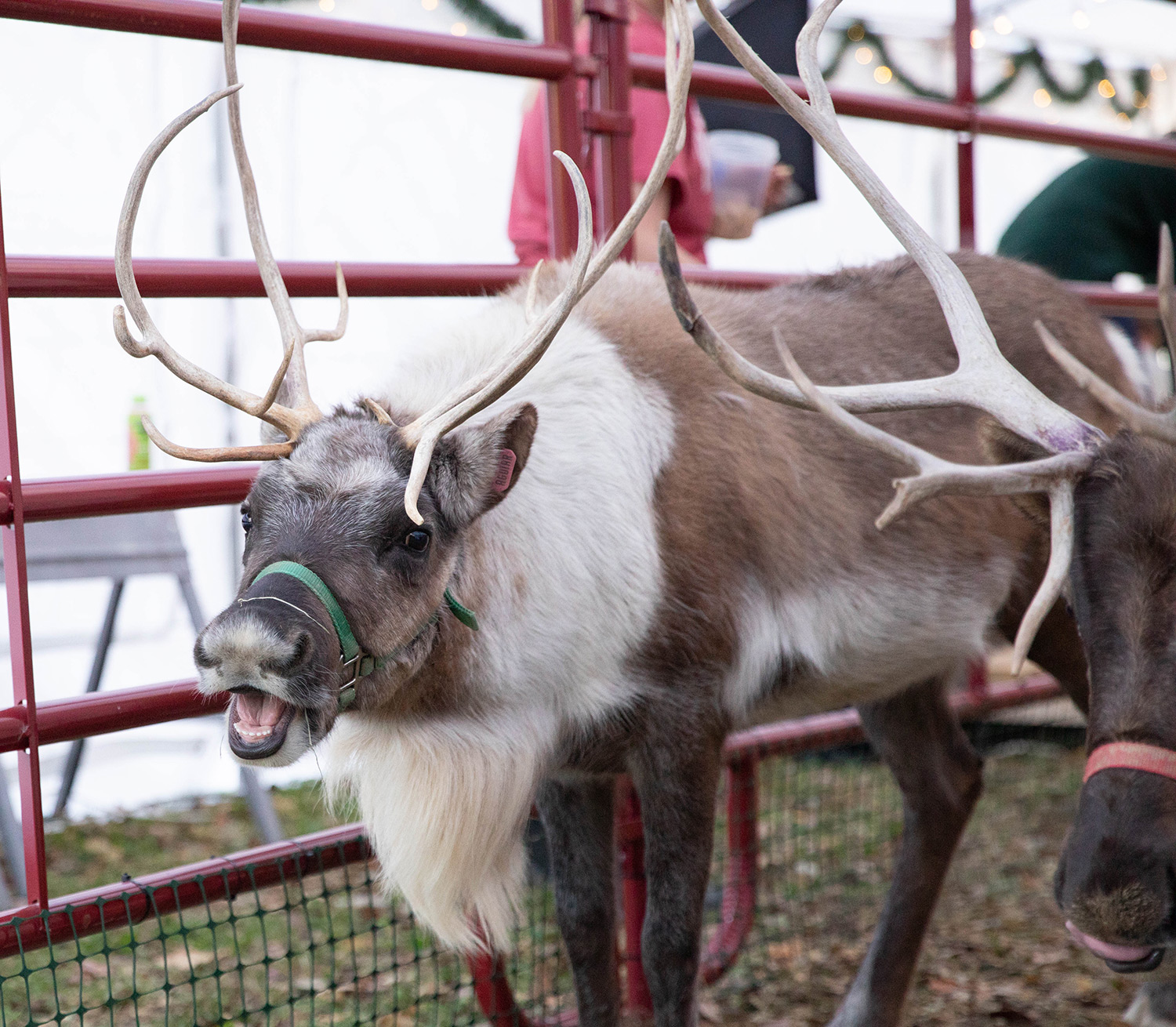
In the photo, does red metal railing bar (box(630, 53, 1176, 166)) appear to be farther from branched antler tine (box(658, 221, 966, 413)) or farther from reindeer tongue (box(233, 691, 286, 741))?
reindeer tongue (box(233, 691, 286, 741))

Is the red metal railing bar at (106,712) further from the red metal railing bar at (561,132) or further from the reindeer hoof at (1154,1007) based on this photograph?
the reindeer hoof at (1154,1007)

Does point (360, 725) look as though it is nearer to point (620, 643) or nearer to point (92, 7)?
point (620, 643)

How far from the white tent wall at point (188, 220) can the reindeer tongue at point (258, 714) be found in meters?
2.45

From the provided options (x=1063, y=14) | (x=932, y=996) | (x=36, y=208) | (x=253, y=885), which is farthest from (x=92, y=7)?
(x=1063, y=14)

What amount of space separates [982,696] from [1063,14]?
4.42 metres

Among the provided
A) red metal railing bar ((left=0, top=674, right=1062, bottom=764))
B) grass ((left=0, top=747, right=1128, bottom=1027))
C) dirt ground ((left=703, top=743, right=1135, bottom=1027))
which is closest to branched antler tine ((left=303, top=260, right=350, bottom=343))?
red metal railing bar ((left=0, top=674, right=1062, bottom=764))

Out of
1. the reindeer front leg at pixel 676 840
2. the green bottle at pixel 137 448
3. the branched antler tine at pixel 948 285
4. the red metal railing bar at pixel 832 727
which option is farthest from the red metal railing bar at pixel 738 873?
the green bottle at pixel 137 448

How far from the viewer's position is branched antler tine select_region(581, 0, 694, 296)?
2.03 m

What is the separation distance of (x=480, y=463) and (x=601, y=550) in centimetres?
31

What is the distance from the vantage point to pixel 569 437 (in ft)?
7.16

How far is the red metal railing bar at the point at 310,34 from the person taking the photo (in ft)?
7.20

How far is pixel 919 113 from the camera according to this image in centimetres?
336

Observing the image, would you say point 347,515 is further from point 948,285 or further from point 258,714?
point 948,285

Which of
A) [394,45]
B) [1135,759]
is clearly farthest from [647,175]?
[1135,759]
